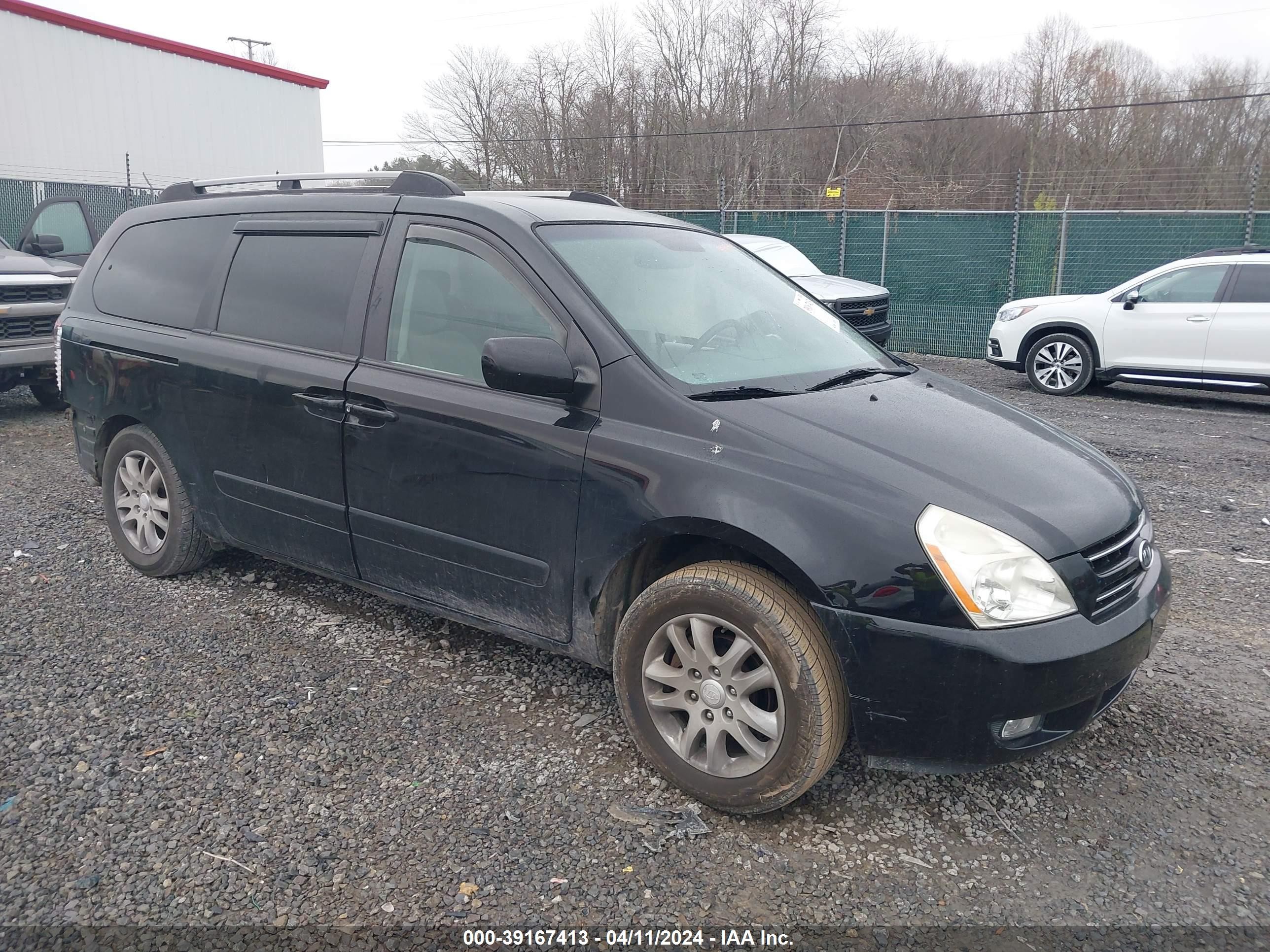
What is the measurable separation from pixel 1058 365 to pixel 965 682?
987 cm

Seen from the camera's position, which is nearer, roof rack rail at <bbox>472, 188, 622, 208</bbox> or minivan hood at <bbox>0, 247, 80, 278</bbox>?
roof rack rail at <bbox>472, 188, 622, 208</bbox>

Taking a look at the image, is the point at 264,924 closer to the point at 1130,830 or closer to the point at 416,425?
the point at 416,425

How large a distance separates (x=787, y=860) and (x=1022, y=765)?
991 millimetres

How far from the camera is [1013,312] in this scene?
11.7 meters

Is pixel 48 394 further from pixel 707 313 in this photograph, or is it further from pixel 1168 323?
pixel 1168 323

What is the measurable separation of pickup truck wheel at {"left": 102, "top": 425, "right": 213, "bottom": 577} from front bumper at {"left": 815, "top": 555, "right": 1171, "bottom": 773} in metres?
3.24

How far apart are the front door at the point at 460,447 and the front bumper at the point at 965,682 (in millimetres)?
1019

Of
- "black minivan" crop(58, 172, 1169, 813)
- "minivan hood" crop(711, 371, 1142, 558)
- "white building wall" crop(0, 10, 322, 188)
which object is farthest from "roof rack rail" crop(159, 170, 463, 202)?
"white building wall" crop(0, 10, 322, 188)

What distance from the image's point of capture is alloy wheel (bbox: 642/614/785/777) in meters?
2.69

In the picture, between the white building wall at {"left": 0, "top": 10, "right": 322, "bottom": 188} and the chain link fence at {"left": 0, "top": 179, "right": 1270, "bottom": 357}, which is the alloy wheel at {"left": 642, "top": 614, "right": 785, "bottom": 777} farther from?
the white building wall at {"left": 0, "top": 10, "right": 322, "bottom": 188}

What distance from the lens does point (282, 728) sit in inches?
128

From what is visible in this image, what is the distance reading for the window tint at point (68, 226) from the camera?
10.8m

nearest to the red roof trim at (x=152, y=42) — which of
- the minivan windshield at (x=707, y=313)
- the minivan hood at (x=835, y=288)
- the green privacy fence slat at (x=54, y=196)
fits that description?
the green privacy fence slat at (x=54, y=196)

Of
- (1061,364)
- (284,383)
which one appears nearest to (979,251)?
(1061,364)
